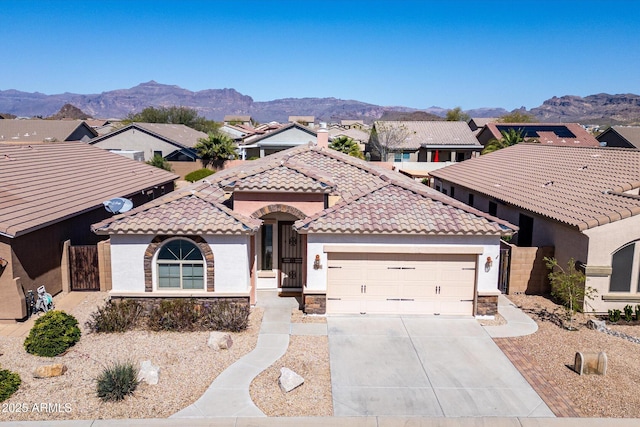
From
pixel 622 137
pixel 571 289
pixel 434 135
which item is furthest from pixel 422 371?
pixel 622 137

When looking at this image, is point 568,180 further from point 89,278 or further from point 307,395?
point 89,278

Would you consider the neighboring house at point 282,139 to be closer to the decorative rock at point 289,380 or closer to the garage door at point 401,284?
the garage door at point 401,284

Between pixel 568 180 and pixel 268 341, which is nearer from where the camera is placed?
pixel 268 341

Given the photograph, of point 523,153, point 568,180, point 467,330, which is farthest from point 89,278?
point 523,153

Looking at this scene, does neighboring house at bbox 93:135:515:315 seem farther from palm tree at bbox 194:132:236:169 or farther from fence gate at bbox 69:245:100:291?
palm tree at bbox 194:132:236:169

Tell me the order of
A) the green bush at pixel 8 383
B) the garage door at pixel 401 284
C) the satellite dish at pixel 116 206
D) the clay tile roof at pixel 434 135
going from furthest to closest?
1. the clay tile roof at pixel 434 135
2. the satellite dish at pixel 116 206
3. the garage door at pixel 401 284
4. the green bush at pixel 8 383

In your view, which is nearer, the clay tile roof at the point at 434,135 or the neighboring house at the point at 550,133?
the clay tile roof at the point at 434,135

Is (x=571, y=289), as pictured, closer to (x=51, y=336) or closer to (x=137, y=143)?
(x=51, y=336)

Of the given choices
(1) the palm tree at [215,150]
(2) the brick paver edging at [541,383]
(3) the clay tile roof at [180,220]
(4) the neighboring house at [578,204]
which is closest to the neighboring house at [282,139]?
(1) the palm tree at [215,150]
